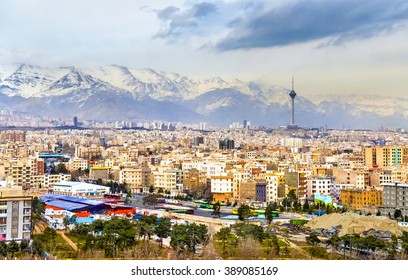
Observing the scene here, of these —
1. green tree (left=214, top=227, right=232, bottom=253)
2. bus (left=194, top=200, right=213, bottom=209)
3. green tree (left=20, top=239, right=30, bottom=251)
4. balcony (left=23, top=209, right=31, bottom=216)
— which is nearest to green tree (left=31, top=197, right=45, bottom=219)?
balcony (left=23, top=209, right=31, bottom=216)

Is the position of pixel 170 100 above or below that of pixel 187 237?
above

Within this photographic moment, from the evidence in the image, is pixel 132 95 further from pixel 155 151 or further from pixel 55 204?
pixel 55 204

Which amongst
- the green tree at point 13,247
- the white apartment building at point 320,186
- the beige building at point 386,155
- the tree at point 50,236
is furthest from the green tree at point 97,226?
the beige building at point 386,155

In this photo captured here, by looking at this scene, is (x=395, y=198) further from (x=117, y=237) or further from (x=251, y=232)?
(x=117, y=237)

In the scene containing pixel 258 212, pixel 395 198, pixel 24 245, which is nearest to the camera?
pixel 24 245

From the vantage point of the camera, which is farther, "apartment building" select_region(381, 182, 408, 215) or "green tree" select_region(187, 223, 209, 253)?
"apartment building" select_region(381, 182, 408, 215)

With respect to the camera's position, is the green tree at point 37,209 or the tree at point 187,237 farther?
Result: the green tree at point 37,209

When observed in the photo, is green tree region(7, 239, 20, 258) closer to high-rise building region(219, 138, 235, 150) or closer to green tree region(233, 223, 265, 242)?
green tree region(233, 223, 265, 242)

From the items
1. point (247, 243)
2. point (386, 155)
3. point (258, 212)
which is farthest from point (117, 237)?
point (386, 155)

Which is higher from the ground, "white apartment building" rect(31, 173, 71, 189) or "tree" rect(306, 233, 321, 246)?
"white apartment building" rect(31, 173, 71, 189)

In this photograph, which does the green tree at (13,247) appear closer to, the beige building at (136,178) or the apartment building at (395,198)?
the apartment building at (395,198)
